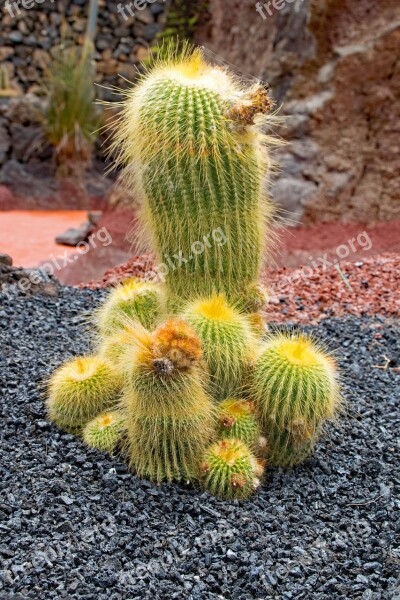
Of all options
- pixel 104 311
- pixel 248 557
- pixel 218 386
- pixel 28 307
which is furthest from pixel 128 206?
pixel 248 557

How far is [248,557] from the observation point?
9.66ft

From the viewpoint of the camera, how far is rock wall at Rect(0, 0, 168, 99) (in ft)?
47.5

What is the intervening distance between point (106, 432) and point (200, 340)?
642mm

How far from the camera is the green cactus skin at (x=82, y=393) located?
358 centimetres

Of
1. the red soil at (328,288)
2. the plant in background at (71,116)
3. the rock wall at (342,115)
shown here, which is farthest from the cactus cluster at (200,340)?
the plant in background at (71,116)

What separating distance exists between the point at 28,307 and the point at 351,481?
2.79m

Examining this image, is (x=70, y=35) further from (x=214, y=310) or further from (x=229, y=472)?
(x=229, y=472)

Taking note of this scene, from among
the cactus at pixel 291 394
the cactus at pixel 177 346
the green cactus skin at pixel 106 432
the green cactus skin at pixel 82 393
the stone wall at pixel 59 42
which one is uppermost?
the stone wall at pixel 59 42

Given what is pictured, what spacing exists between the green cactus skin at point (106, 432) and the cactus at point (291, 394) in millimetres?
639

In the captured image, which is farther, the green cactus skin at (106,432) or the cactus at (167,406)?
the green cactus skin at (106,432)

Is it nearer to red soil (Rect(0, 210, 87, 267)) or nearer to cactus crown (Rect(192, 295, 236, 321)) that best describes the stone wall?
red soil (Rect(0, 210, 87, 267))

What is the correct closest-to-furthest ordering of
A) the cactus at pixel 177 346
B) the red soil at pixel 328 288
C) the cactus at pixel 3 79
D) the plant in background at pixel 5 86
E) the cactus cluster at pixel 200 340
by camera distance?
the cactus at pixel 177 346 → the cactus cluster at pixel 200 340 → the red soil at pixel 328 288 → the plant in background at pixel 5 86 → the cactus at pixel 3 79

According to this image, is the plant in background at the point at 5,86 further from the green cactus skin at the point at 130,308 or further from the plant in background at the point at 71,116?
the green cactus skin at the point at 130,308

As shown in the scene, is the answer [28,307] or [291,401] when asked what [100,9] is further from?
[291,401]
